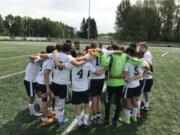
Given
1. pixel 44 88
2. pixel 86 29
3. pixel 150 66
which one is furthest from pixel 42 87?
pixel 86 29

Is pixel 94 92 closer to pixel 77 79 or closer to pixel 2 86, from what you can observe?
pixel 77 79

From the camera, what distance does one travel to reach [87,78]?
25.4 feet

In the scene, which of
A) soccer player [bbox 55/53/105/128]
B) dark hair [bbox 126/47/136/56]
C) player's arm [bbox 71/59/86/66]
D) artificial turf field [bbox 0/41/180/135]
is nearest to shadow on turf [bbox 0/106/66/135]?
artificial turf field [bbox 0/41/180/135]

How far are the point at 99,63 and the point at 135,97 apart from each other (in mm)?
1388

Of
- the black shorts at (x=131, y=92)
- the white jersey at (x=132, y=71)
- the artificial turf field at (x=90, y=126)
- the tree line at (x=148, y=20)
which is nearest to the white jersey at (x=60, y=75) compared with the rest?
the artificial turf field at (x=90, y=126)

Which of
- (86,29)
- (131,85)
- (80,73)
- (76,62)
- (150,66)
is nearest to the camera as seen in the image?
(76,62)

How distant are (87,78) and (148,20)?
98.3 meters

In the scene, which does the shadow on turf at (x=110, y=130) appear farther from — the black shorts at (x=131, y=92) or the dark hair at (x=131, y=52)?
the dark hair at (x=131, y=52)

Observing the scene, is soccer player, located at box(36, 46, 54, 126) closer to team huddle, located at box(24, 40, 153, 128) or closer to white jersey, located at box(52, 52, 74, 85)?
team huddle, located at box(24, 40, 153, 128)

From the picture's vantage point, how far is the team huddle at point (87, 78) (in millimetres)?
7680

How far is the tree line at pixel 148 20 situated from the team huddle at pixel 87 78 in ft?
301

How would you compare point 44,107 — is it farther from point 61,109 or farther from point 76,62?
point 76,62

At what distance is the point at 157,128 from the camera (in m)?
8.45

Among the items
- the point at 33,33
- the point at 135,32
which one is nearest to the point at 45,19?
the point at 33,33
